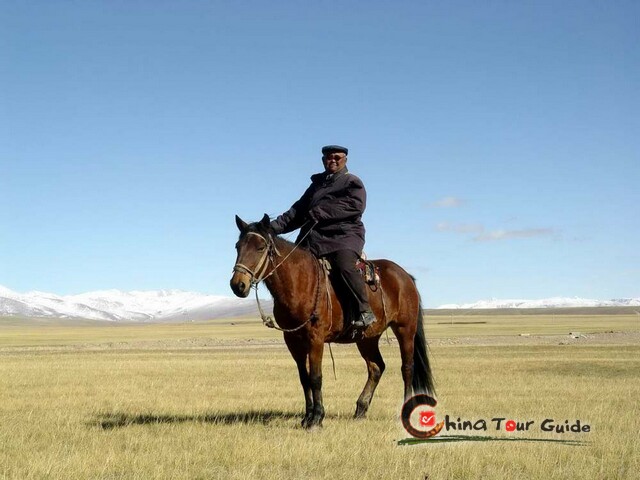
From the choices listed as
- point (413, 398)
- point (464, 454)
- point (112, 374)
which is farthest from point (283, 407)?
point (112, 374)

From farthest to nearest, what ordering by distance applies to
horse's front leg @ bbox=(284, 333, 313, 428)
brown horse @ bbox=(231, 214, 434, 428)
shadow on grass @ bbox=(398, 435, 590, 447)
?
1. horse's front leg @ bbox=(284, 333, 313, 428)
2. brown horse @ bbox=(231, 214, 434, 428)
3. shadow on grass @ bbox=(398, 435, 590, 447)

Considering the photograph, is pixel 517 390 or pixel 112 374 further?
pixel 112 374

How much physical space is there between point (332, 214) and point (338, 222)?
22cm

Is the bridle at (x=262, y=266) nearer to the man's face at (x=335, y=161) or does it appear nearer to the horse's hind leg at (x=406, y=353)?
the man's face at (x=335, y=161)

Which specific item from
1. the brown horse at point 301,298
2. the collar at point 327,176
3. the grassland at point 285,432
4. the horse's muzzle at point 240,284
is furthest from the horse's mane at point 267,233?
the grassland at point 285,432

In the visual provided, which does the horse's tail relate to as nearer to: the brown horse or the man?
the brown horse

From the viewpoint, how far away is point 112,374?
78.5ft

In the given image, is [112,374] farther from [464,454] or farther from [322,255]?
[464,454]

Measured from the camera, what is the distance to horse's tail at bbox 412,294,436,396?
1351 cm

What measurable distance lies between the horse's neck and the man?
460 mm

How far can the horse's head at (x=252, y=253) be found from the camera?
34.1 ft

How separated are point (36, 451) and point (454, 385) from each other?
1185 cm

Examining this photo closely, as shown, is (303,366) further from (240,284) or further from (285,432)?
(240,284)

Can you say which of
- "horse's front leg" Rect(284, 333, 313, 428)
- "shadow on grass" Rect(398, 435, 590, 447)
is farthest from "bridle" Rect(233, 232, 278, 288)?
"shadow on grass" Rect(398, 435, 590, 447)
